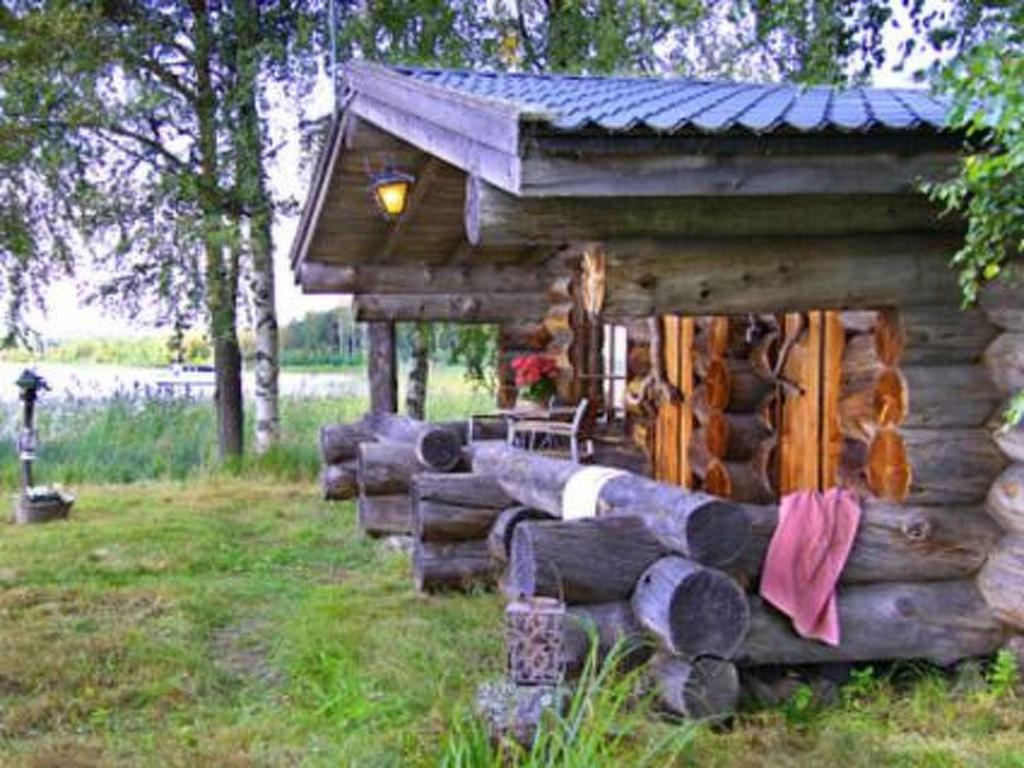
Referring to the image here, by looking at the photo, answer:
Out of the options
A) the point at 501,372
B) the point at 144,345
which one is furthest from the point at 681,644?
the point at 144,345

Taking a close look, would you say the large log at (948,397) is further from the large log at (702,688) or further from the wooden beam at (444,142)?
the wooden beam at (444,142)

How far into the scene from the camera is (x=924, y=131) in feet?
13.0

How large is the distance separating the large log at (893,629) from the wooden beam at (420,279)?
18.3 feet

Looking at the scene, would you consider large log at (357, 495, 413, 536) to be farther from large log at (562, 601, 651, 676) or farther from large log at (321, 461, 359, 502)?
large log at (562, 601, 651, 676)

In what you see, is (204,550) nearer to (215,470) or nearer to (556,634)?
(215,470)

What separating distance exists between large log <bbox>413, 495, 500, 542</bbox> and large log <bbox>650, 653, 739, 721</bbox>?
2.46 m

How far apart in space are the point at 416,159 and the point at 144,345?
48.2 feet

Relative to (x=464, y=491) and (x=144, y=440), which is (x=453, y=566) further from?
(x=144, y=440)

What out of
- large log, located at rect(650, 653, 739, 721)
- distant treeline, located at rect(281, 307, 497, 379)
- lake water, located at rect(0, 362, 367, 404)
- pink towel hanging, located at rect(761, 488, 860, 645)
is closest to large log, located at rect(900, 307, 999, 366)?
pink towel hanging, located at rect(761, 488, 860, 645)

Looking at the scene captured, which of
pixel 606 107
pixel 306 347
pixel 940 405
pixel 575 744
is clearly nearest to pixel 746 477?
pixel 940 405

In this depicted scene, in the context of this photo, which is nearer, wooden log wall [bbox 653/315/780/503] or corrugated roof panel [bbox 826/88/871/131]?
corrugated roof panel [bbox 826/88/871/131]

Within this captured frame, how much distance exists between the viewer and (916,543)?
4570 mm

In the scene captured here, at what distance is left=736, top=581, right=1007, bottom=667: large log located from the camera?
4289 millimetres

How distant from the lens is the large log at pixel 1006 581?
14.6 feet
